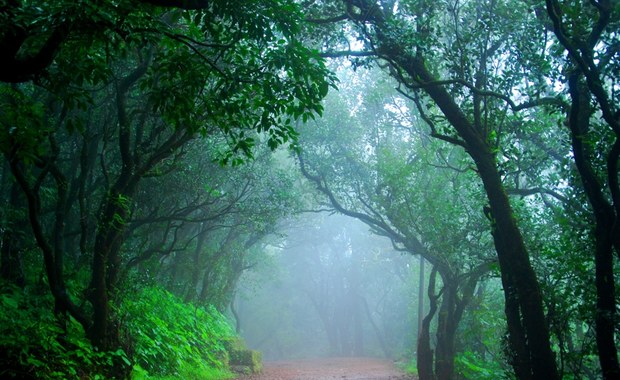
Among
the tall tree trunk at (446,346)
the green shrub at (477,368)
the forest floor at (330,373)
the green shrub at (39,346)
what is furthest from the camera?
the forest floor at (330,373)

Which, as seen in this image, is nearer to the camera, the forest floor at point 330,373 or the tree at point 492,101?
the tree at point 492,101

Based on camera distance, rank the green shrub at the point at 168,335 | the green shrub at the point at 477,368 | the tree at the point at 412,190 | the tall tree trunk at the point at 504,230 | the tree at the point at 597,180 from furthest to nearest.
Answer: the tree at the point at 412,190
the green shrub at the point at 477,368
the green shrub at the point at 168,335
the tall tree trunk at the point at 504,230
the tree at the point at 597,180

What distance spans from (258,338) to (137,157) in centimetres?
4049

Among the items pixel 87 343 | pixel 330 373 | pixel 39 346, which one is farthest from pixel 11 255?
pixel 330 373

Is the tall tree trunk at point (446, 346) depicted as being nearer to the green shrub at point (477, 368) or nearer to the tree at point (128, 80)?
the green shrub at point (477, 368)

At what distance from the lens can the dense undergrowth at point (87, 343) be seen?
20.5 feet

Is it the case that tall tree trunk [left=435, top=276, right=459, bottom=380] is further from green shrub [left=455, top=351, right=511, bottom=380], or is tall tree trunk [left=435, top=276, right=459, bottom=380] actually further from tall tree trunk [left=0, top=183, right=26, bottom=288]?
tall tree trunk [left=0, top=183, right=26, bottom=288]

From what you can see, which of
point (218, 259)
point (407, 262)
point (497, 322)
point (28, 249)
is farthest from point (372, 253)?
point (28, 249)

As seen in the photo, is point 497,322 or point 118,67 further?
point 497,322

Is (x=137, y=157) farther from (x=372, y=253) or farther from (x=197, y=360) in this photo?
(x=372, y=253)

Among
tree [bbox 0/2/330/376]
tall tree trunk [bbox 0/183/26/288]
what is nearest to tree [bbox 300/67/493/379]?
tree [bbox 0/2/330/376]

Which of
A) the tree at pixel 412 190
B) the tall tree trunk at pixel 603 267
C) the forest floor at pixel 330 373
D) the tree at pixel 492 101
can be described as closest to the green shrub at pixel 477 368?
the tree at pixel 412 190

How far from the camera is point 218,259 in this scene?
22594 mm

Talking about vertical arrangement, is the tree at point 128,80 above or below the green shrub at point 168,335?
above
